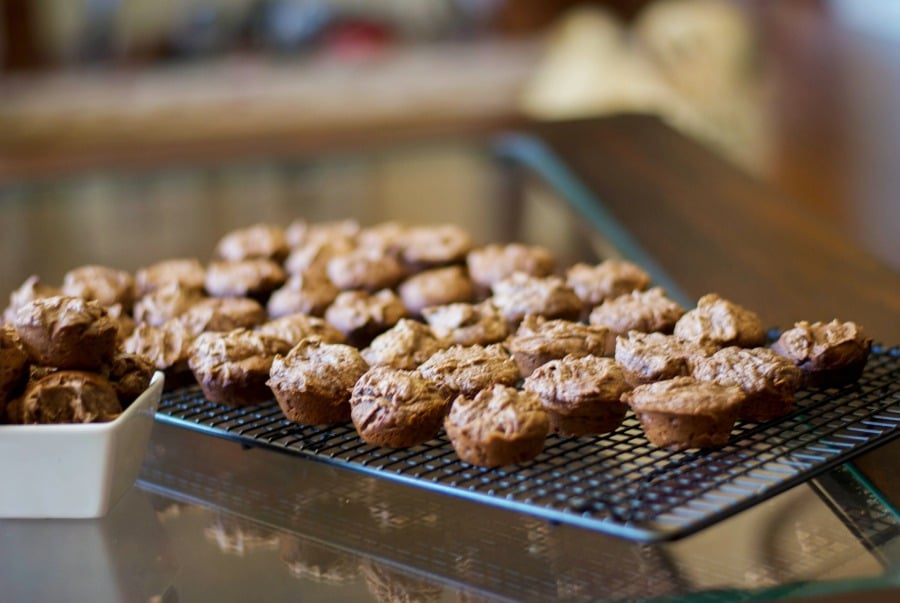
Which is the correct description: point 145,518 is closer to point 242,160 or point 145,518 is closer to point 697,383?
point 697,383

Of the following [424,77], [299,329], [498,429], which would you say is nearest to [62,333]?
[299,329]

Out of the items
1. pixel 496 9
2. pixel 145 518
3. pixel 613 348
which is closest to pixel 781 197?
pixel 613 348

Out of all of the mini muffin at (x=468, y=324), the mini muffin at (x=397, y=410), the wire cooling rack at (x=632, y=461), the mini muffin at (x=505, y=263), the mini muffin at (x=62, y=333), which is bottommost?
the wire cooling rack at (x=632, y=461)

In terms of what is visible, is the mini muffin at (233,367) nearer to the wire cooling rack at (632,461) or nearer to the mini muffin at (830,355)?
the wire cooling rack at (632,461)

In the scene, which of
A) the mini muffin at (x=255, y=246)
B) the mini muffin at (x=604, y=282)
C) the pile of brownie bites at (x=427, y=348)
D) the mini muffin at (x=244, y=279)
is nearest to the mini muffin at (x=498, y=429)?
the pile of brownie bites at (x=427, y=348)

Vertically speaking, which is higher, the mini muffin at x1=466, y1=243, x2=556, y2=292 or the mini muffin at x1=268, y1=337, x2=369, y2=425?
the mini muffin at x1=466, y1=243, x2=556, y2=292

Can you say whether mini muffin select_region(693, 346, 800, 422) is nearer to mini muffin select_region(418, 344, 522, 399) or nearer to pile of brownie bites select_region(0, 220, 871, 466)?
pile of brownie bites select_region(0, 220, 871, 466)

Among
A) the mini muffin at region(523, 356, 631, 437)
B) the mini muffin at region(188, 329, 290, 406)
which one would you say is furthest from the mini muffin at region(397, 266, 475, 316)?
the mini muffin at region(523, 356, 631, 437)

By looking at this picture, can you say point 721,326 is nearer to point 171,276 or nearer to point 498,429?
point 498,429
